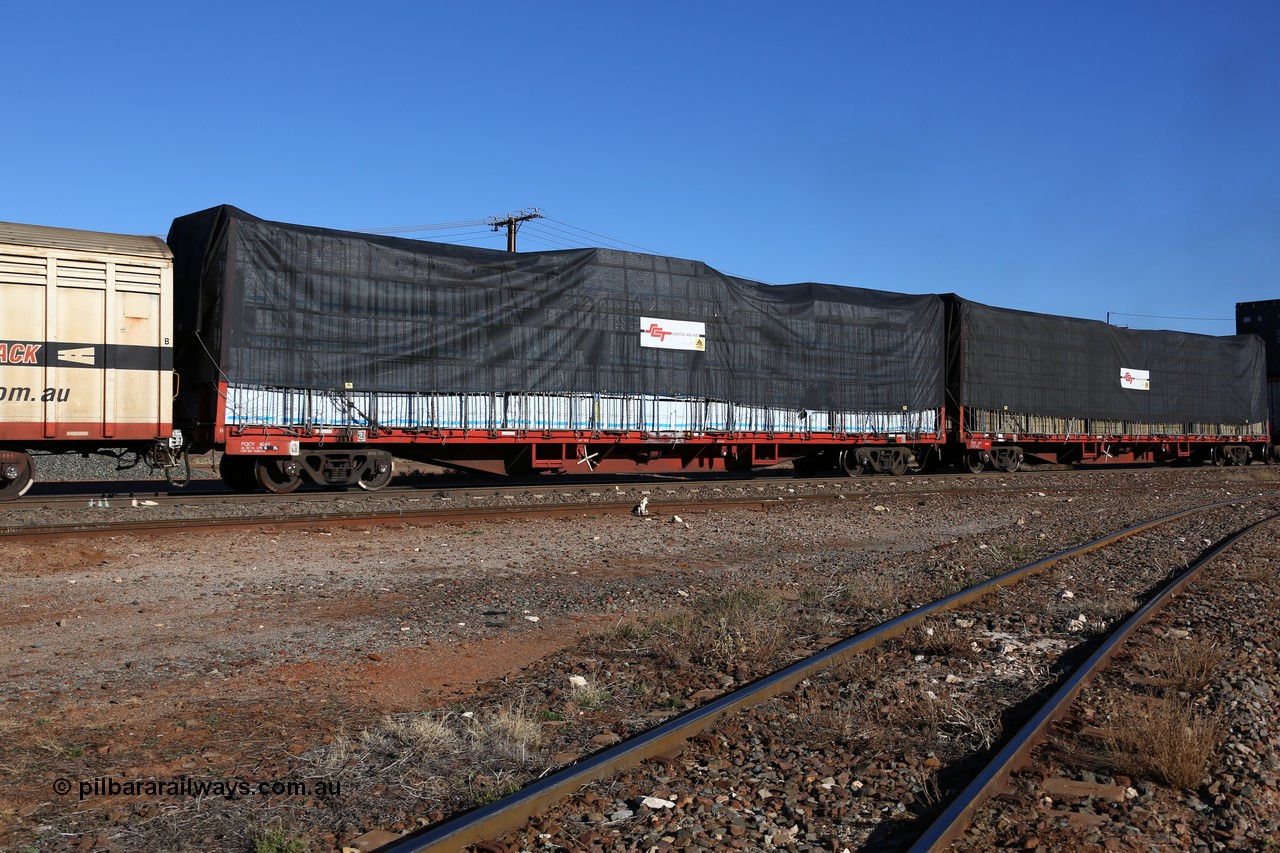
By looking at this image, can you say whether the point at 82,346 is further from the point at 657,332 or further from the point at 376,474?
the point at 657,332

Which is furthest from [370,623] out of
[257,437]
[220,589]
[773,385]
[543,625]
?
[773,385]

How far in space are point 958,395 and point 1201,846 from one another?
21.5 meters

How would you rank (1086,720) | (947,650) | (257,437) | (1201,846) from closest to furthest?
(1201,846), (1086,720), (947,650), (257,437)

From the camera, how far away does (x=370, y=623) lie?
284 inches

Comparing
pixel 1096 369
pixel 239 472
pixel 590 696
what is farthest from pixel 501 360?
pixel 1096 369

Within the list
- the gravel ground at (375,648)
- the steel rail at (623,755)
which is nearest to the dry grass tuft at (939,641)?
the steel rail at (623,755)

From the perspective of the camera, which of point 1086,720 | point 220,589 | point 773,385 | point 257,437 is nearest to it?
point 1086,720

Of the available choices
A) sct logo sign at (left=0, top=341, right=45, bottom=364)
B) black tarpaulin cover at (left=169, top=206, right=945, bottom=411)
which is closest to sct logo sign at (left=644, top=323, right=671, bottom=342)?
black tarpaulin cover at (left=169, top=206, right=945, bottom=411)

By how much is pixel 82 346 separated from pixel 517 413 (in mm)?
6712

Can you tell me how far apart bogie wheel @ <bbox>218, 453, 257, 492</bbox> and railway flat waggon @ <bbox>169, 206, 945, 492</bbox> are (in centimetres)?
3

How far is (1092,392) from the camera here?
27766 millimetres

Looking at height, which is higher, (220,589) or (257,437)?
(257,437)

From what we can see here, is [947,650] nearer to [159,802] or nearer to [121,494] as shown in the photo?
[159,802]

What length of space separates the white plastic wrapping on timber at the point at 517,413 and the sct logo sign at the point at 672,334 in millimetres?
1035
